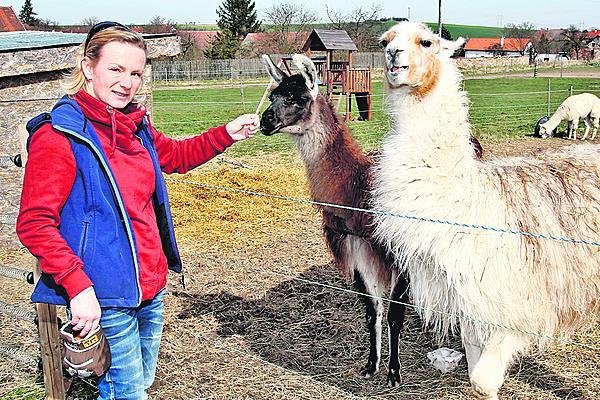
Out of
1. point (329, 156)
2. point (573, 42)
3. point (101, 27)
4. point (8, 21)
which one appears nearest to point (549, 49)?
point (573, 42)

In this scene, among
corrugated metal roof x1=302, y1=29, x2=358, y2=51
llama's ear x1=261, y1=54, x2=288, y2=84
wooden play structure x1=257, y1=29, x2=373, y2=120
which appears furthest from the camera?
corrugated metal roof x1=302, y1=29, x2=358, y2=51

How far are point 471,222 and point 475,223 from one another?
0.07 feet

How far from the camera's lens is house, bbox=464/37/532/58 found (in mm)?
79812

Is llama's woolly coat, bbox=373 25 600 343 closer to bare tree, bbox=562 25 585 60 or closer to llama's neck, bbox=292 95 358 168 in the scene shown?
llama's neck, bbox=292 95 358 168

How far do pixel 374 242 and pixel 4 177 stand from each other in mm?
4398

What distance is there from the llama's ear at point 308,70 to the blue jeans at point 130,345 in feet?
7.57

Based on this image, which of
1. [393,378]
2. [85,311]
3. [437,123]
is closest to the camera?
[85,311]

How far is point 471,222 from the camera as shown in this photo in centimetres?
293

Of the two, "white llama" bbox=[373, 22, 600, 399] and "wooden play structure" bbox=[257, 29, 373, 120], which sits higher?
"wooden play structure" bbox=[257, 29, 373, 120]

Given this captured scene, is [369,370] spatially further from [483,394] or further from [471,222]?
[471,222]

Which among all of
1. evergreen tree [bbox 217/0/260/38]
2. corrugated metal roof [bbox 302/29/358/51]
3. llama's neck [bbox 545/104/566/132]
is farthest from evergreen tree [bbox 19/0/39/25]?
llama's neck [bbox 545/104/566/132]

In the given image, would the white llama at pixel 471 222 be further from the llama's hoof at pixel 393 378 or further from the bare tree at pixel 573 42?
the bare tree at pixel 573 42

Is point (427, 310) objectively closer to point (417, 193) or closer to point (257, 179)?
point (417, 193)

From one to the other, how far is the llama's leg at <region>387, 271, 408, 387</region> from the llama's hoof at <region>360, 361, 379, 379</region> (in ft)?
0.47
